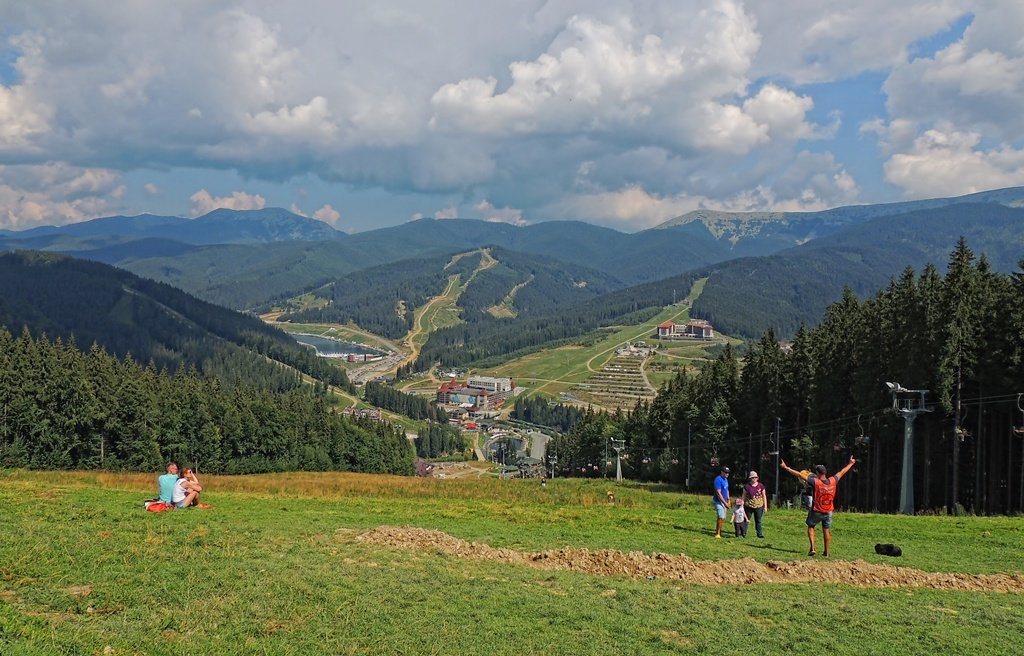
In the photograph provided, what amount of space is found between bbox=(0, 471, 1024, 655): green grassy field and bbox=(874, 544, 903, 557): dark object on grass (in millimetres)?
657

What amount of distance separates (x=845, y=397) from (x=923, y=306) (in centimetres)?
1054

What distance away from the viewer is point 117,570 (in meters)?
13.1

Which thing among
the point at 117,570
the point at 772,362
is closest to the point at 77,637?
the point at 117,570

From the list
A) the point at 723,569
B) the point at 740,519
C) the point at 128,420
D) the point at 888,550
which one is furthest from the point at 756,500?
the point at 128,420

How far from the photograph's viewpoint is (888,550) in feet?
61.8

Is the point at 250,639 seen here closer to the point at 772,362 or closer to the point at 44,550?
the point at 44,550

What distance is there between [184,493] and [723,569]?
17.0m

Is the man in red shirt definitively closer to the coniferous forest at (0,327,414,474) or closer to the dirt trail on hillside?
the dirt trail on hillside

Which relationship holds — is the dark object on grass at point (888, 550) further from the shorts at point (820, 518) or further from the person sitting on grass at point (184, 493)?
the person sitting on grass at point (184, 493)

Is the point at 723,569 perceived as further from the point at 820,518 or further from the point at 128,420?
the point at 128,420

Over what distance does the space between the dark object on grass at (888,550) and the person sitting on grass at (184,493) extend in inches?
845

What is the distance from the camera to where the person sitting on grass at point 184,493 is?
71.4 feet

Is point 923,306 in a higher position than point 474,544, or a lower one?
higher

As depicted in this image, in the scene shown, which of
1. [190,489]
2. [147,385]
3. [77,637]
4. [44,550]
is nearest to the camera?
[77,637]
